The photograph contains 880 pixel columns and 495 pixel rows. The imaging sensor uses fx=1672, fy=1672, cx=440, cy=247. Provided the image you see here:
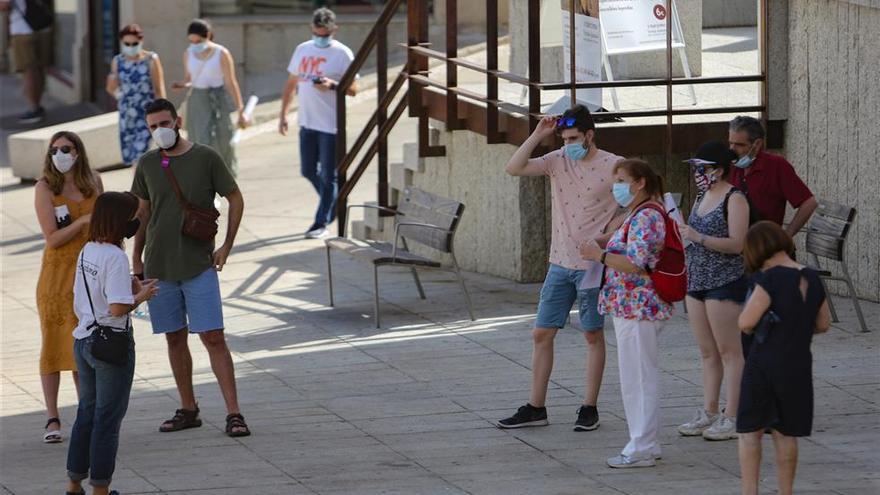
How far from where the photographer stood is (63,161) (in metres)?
8.31

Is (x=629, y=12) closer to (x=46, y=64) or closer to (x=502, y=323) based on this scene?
(x=502, y=323)

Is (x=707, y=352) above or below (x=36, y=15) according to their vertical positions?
below

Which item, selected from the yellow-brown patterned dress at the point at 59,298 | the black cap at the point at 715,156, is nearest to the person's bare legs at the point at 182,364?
the yellow-brown patterned dress at the point at 59,298

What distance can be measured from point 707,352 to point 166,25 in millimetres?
14901

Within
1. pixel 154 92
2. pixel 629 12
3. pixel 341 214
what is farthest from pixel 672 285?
pixel 154 92

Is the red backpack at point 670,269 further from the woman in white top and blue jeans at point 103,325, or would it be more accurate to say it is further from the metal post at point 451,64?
the metal post at point 451,64

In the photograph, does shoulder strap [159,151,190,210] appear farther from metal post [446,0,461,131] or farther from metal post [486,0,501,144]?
metal post [446,0,461,131]

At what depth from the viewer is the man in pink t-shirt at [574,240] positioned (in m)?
8.05

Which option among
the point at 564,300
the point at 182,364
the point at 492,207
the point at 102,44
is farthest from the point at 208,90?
the point at 102,44

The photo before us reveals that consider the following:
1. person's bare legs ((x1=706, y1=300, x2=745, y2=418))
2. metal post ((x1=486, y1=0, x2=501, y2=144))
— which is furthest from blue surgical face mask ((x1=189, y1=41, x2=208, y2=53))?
person's bare legs ((x1=706, y1=300, x2=745, y2=418))

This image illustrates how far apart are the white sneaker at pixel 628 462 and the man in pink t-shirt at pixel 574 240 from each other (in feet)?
2.18

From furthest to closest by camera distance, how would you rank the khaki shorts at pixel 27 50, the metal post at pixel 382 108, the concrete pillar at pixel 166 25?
1. the khaki shorts at pixel 27 50
2. the concrete pillar at pixel 166 25
3. the metal post at pixel 382 108

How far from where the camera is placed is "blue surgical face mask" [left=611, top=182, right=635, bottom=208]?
7.53m

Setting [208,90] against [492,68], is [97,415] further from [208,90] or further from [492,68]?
[208,90]
